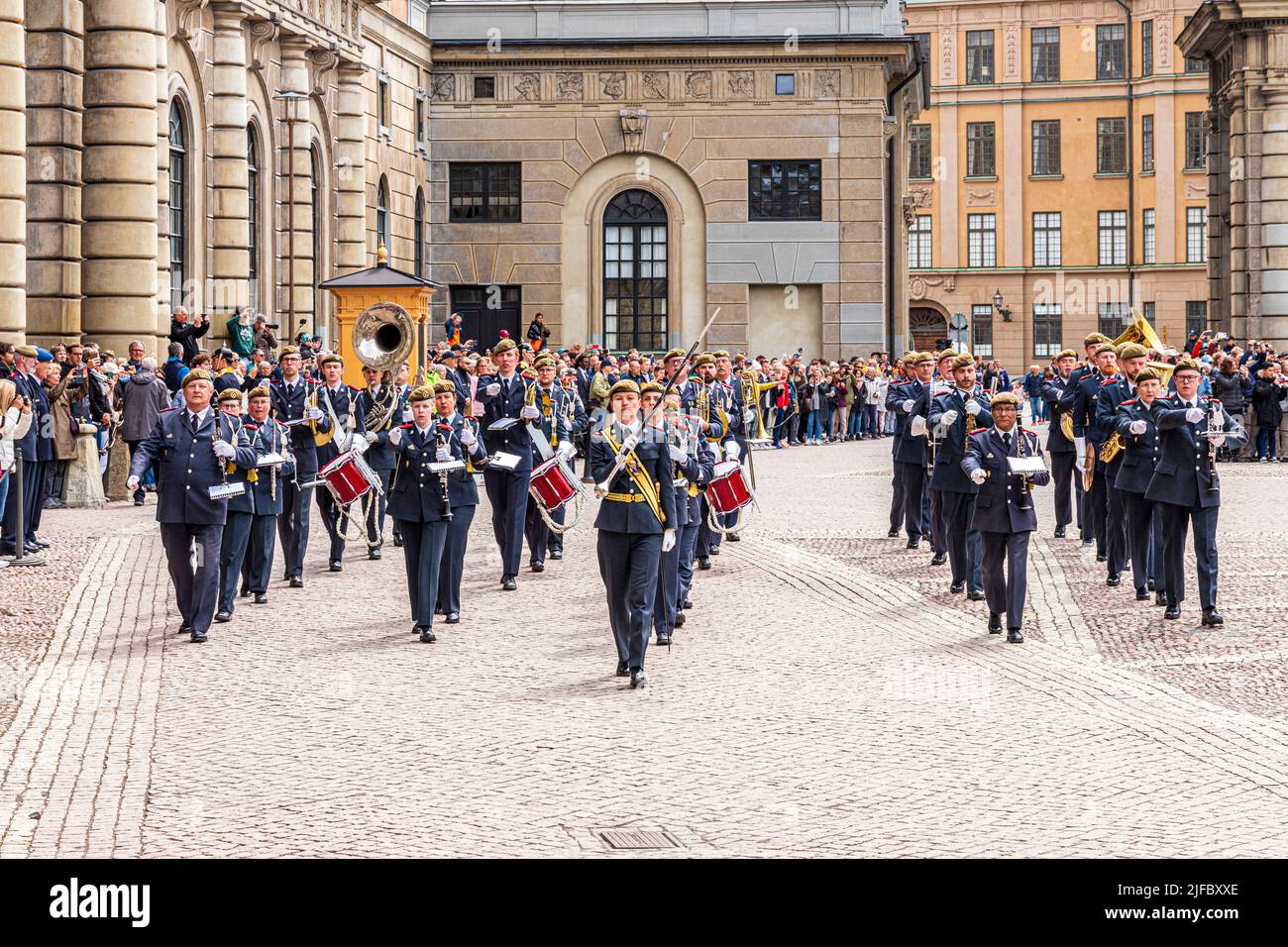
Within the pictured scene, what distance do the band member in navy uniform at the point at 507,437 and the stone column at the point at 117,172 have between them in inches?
456

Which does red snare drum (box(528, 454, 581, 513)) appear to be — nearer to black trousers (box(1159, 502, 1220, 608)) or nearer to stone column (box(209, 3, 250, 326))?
black trousers (box(1159, 502, 1220, 608))

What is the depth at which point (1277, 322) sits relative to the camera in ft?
141

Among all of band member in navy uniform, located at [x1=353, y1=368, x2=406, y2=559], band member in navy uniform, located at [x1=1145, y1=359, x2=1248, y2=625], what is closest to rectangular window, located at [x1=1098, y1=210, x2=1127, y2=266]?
band member in navy uniform, located at [x1=353, y1=368, x2=406, y2=559]

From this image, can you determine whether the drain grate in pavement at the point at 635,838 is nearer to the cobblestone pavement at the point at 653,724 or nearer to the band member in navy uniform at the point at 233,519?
the cobblestone pavement at the point at 653,724

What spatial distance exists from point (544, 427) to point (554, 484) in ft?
9.02

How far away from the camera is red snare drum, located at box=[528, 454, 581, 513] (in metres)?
16.7

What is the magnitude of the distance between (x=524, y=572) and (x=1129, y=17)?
66531mm

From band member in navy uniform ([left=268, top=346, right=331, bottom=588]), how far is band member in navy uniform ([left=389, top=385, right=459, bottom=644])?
2905 millimetres

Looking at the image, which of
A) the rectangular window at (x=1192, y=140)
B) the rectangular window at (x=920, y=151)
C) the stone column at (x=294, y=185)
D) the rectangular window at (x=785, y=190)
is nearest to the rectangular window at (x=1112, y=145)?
the rectangular window at (x=1192, y=140)

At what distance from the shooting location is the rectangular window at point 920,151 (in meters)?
82.1

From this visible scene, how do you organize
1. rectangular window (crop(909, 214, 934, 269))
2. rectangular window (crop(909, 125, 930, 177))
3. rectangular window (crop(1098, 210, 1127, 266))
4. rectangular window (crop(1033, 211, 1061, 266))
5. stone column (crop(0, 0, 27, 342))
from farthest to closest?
rectangular window (crop(909, 125, 930, 177)) → rectangular window (crop(909, 214, 934, 269)) → rectangular window (crop(1033, 211, 1061, 266)) → rectangular window (crop(1098, 210, 1127, 266)) → stone column (crop(0, 0, 27, 342))

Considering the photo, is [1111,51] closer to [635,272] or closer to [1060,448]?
[635,272]

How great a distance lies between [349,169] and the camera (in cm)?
4069

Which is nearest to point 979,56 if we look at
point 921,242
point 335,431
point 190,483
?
point 921,242
